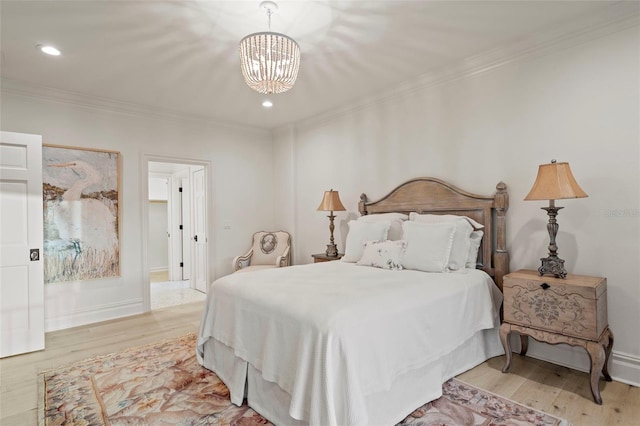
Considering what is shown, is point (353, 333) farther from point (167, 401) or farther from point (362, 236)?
point (362, 236)

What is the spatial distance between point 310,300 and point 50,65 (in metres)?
3.38

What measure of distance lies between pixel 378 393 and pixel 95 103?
4.37 m

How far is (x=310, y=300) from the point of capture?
74.0 inches

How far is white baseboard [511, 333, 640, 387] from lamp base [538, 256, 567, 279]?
2.27ft

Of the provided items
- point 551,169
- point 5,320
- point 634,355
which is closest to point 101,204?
point 5,320

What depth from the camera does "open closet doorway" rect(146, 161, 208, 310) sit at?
5.48m

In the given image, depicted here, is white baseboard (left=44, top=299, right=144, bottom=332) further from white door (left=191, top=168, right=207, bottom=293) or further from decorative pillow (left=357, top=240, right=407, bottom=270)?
decorative pillow (left=357, top=240, right=407, bottom=270)

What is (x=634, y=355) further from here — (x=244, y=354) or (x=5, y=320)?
(x=5, y=320)

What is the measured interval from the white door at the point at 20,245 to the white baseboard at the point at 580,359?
14.7ft

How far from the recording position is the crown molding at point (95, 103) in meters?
3.46

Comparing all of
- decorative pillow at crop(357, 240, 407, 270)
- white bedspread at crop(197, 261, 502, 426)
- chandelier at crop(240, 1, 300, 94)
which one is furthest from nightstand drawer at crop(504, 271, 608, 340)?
chandelier at crop(240, 1, 300, 94)

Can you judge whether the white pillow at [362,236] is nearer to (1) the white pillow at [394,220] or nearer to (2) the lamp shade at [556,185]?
(1) the white pillow at [394,220]

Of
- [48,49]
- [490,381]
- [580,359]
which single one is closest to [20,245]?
[48,49]

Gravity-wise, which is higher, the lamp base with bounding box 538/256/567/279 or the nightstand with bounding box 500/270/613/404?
the lamp base with bounding box 538/256/567/279
